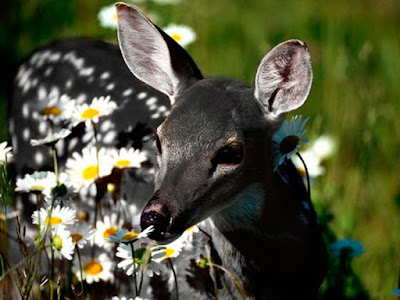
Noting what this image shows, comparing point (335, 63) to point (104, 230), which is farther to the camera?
point (335, 63)

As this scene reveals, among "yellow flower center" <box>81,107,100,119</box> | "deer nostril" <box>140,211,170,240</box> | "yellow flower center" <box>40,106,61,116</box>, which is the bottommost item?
"deer nostril" <box>140,211,170,240</box>

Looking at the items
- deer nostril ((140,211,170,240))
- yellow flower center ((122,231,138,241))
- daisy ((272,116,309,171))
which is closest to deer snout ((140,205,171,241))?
deer nostril ((140,211,170,240))

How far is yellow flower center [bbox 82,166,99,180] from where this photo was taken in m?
3.46

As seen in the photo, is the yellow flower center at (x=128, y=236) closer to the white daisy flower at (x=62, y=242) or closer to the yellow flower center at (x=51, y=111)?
the white daisy flower at (x=62, y=242)

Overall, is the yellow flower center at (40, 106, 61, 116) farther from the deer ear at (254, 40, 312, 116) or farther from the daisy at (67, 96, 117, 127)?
the deer ear at (254, 40, 312, 116)

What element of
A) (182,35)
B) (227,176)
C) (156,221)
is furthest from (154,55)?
(182,35)

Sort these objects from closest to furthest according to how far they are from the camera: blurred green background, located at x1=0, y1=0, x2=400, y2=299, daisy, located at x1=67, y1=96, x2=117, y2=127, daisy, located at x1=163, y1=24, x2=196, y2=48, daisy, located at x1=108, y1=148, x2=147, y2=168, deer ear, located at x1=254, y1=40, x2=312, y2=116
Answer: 1. deer ear, located at x1=254, y1=40, x2=312, y2=116
2. daisy, located at x1=67, y1=96, x2=117, y2=127
3. daisy, located at x1=108, y1=148, x2=147, y2=168
4. daisy, located at x1=163, y1=24, x2=196, y2=48
5. blurred green background, located at x1=0, y1=0, x2=400, y2=299

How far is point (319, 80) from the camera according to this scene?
522cm

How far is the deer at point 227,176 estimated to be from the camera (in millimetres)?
2947

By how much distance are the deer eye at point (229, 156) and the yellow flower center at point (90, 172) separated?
0.58 m

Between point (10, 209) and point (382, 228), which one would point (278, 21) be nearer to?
point (382, 228)

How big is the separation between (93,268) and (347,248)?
865 millimetres

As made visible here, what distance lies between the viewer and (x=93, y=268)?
11.7ft

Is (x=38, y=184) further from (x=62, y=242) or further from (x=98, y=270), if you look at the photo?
(x=98, y=270)
